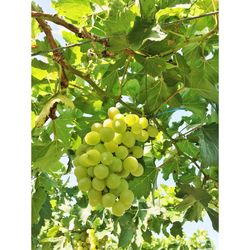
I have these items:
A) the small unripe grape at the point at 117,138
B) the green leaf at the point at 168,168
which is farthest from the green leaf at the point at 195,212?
the small unripe grape at the point at 117,138

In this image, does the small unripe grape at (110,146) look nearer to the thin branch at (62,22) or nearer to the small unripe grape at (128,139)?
the small unripe grape at (128,139)

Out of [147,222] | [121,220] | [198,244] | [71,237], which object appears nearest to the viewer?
[121,220]

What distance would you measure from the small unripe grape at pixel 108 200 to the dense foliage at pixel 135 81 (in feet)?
0.16

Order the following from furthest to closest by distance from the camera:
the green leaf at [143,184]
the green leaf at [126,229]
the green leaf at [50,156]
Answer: the green leaf at [126,229] < the green leaf at [143,184] < the green leaf at [50,156]

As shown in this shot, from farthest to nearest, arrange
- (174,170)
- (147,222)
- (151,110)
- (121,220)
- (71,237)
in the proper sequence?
(71,237)
(147,222)
(121,220)
(174,170)
(151,110)

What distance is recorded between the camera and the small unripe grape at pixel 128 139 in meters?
1.12

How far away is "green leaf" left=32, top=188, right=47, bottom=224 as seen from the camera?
4.97ft

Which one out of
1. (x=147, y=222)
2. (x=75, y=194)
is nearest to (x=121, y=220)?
(x=147, y=222)
